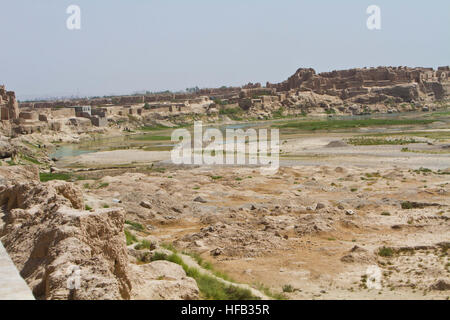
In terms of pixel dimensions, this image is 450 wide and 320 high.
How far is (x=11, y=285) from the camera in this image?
14.6 ft

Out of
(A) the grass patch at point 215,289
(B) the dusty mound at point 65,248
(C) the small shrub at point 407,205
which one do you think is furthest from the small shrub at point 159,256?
(C) the small shrub at point 407,205

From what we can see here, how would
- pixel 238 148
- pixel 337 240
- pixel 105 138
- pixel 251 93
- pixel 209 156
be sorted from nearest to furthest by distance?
1. pixel 337 240
2. pixel 209 156
3. pixel 238 148
4. pixel 105 138
5. pixel 251 93

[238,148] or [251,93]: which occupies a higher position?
[251,93]

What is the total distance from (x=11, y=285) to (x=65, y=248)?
1.10 m

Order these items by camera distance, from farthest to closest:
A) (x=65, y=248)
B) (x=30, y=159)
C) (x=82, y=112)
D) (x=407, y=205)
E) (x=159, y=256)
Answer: (x=82, y=112)
(x=30, y=159)
(x=407, y=205)
(x=159, y=256)
(x=65, y=248)

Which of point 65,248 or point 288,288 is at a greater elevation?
point 65,248

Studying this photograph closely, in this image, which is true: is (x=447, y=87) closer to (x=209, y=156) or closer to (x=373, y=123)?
(x=373, y=123)

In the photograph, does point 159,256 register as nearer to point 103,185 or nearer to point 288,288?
point 288,288

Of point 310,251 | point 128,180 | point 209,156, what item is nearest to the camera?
point 310,251

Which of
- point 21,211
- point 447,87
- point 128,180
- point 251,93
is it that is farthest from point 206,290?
point 447,87

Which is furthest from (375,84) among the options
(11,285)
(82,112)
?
(11,285)

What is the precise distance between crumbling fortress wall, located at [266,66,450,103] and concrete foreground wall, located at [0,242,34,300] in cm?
9101

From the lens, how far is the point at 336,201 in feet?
54.7
